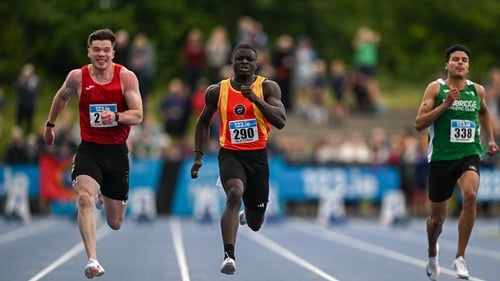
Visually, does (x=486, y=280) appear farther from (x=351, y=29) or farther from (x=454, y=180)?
(x=351, y=29)

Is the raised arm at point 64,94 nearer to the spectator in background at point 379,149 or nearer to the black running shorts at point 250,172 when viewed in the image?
the black running shorts at point 250,172

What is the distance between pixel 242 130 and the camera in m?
13.3

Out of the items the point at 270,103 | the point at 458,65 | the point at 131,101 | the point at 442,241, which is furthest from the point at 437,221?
the point at 442,241

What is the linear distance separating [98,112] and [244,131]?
57.3 inches

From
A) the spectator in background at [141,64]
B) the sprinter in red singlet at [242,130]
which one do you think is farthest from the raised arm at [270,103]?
the spectator in background at [141,64]

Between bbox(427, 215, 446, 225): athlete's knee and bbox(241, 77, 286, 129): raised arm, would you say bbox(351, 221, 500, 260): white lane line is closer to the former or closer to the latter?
bbox(427, 215, 446, 225): athlete's knee

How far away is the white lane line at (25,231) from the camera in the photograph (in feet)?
71.7

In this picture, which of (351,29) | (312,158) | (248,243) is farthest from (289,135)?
(351,29)

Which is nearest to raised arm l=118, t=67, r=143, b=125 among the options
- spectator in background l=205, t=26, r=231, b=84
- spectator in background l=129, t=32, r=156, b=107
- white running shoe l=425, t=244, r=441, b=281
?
white running shoe l=425, t=244, r=441, b=281

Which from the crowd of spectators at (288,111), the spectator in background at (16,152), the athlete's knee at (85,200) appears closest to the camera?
the athlete's knee at (85,200)

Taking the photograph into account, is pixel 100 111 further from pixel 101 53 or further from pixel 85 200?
pixel 85 200

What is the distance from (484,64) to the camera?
5006 cm

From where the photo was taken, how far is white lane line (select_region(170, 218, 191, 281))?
15203 mm

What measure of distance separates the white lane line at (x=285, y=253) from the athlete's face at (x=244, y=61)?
8.87 ft
